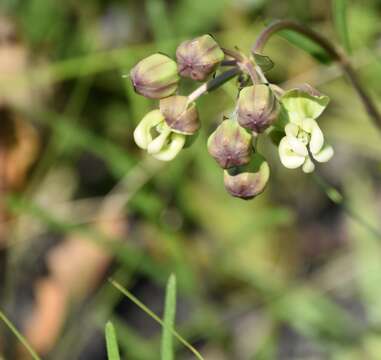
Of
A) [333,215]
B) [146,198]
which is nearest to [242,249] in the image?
[333,215]

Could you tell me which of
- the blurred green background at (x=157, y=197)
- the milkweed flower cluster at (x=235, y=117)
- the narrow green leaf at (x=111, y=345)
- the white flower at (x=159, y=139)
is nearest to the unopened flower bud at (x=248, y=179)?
the milkweed flower cluster at (x=235, y=117)

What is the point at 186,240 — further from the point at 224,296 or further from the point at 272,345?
the point at 272,345

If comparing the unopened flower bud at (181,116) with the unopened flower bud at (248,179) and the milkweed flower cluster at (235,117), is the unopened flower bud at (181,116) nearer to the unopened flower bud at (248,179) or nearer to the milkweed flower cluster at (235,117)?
the milkweed flower cluster at (235,117)

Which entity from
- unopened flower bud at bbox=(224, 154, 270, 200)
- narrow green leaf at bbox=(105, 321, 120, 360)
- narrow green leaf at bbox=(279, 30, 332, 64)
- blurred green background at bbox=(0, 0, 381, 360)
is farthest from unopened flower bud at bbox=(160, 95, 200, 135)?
blurred green background at bbox=(0, 0, 381, 360)

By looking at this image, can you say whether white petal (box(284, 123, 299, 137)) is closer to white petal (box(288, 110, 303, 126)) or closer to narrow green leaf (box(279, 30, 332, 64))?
white petal (box(288, 110, 303, 126))

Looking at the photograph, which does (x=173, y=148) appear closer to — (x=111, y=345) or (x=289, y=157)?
(x=289, y=157)

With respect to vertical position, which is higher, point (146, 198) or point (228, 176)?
point (228, 176)

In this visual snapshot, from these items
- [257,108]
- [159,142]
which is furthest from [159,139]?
[257,108]
